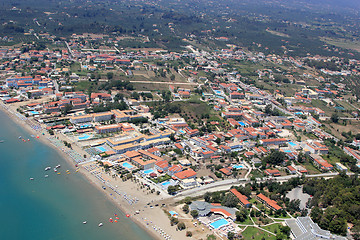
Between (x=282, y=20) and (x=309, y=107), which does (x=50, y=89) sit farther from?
(x=282, y=20)

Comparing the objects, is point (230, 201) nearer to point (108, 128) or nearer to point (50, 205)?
point (50, 205)

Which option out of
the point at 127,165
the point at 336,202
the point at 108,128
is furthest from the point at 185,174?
the point at 336,202

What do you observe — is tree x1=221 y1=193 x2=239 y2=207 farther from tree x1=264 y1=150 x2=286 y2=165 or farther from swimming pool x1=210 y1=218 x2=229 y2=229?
tree x1=264 y1=150 x2=286 y2=165

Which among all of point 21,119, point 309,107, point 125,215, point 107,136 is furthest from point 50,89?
point 309,107

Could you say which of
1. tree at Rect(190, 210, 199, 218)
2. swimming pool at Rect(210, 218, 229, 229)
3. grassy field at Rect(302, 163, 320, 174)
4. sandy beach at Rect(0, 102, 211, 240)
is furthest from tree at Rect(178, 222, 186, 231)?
grassy field at Rect(302, 163, 320, 174)

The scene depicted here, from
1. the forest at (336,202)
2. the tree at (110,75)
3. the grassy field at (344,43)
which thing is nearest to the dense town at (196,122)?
the tree at (110,75)

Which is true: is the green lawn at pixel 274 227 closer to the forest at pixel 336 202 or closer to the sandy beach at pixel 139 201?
the forest at pixel 336 202
